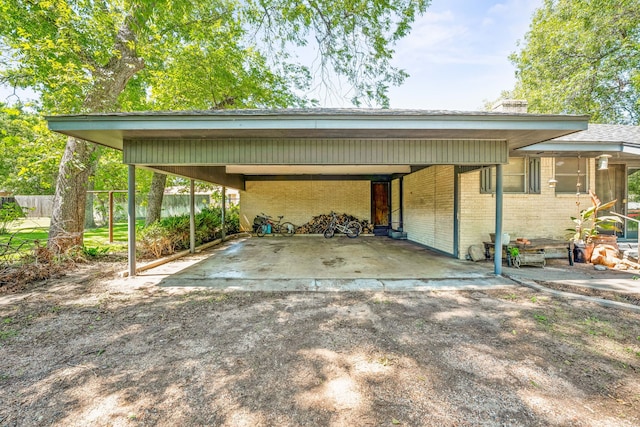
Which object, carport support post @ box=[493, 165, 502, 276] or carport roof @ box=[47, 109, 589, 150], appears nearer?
carport roof @ box=[47, 109, 589, 150]

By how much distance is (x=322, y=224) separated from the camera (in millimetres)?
11438

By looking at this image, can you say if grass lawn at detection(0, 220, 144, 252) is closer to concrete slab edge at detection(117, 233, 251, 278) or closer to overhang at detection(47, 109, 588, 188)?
concrete slab edge at detection(117, 233, 251, 278)

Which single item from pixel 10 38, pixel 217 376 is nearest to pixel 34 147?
pixel 10 38

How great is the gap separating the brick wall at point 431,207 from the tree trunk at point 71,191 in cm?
852

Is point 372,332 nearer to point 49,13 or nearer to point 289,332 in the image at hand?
point 289,332

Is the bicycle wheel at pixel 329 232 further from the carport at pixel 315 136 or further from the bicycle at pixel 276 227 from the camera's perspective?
the carport at pixel 315 136

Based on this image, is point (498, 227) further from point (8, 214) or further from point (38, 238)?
point (38, 238)

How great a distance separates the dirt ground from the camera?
1.74m

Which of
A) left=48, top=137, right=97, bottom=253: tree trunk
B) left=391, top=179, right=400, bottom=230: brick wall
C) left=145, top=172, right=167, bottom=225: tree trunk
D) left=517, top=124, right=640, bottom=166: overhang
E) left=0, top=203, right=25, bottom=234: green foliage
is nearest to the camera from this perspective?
left=0, top=203, right=25, bottom=234: green foliage

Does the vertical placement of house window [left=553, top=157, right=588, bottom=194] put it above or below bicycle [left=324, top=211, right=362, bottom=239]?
above

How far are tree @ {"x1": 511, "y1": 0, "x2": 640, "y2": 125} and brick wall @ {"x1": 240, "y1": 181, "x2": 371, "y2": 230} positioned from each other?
32.9 feet

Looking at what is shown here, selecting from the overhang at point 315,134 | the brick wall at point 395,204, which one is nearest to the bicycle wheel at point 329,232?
the brick wall at point 395,204

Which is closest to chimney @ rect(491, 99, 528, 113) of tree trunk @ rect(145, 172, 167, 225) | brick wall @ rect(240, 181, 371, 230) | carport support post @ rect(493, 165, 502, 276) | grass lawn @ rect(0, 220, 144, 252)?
carport support post @ rect(493, 165, 502, 276)

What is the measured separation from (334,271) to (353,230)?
216 inches
